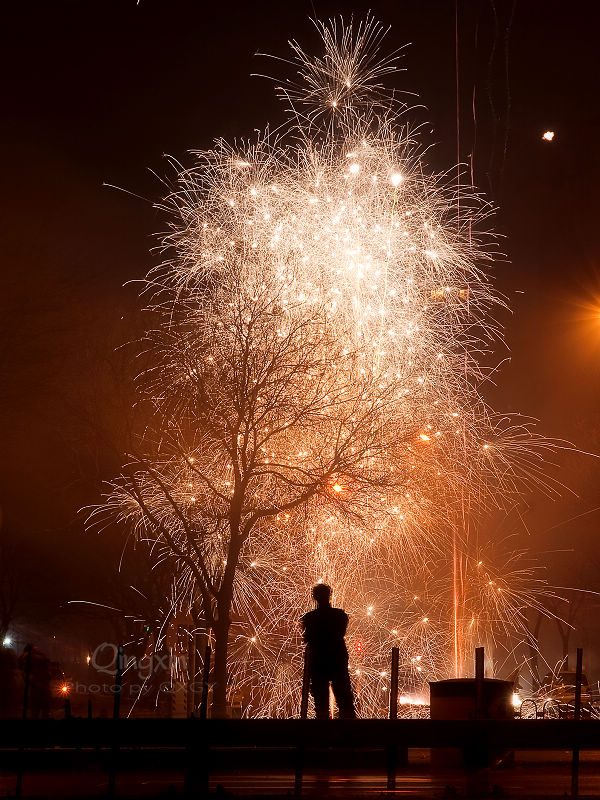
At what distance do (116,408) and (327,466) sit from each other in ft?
27.3

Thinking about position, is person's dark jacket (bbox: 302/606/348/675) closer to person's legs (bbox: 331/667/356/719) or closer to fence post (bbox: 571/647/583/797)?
person's legs (bbox: 331/667/356/719)

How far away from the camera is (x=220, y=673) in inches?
675

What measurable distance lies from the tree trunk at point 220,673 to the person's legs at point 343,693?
6023 mm

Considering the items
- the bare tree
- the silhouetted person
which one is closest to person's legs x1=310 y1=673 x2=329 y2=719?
the silhouetted person

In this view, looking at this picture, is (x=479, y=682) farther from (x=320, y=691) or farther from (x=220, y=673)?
(x=220, y=673)

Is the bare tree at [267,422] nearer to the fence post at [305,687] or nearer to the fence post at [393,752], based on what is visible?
the fence post at [305,687]

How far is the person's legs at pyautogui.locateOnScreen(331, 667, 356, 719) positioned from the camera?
10898 mm

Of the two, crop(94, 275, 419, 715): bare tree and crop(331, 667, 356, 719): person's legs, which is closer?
crop(331, 667, 356, 719): person's legs

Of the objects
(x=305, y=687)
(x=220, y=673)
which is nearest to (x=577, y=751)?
(x=305, y=687)

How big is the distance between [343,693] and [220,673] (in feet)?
21.5

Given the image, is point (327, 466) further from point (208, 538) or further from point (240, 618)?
point (240, 618)

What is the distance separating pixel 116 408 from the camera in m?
24.8

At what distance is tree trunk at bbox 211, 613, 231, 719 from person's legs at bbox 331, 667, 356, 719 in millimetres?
6023

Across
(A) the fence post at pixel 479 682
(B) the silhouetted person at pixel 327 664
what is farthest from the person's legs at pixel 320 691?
(A) the fence post at pixel 479 682
